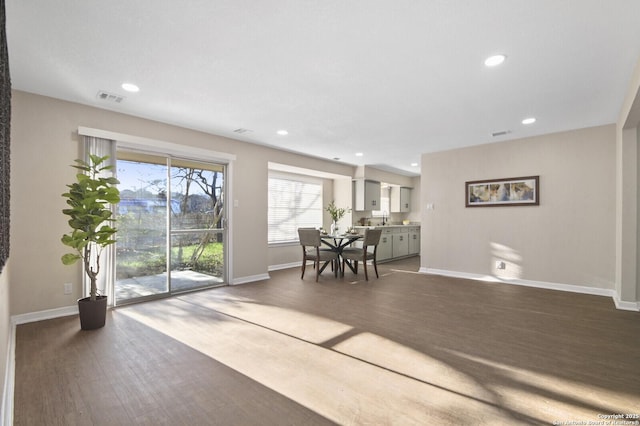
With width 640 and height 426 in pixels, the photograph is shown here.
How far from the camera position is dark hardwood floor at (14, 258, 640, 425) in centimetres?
182

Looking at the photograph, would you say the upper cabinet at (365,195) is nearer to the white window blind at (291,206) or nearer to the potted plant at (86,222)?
the white window blind at (291,206)

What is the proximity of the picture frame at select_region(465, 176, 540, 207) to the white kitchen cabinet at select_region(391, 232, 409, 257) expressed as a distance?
104 inches

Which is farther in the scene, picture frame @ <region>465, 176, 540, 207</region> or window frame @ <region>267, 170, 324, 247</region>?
window frame @ <region>267, 170, 324, 247</region>

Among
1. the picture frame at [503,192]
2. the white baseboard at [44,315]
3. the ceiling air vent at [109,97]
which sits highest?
the ceiling air vent at [109,97]

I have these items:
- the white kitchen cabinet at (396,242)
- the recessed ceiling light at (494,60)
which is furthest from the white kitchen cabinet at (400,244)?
the recessed ceiling light at (494,60)

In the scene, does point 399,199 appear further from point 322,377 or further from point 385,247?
point 322,377

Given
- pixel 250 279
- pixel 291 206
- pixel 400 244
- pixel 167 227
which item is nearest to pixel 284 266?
pixel 291 206

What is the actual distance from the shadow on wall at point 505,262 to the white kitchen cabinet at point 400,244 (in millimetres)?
2848

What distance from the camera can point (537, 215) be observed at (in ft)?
16.6

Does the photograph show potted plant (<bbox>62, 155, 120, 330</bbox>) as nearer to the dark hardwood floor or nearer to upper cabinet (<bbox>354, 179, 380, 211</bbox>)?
the dark hardwood floor

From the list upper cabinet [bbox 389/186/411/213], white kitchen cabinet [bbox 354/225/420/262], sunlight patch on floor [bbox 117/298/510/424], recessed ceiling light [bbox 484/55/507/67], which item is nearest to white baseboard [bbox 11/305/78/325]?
sunlight patch on floor [bbox 117/298/510/424]

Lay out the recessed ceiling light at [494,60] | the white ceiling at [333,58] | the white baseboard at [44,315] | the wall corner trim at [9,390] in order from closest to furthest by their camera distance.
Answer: the wall corner trim at [9,390]
the white ceiling at [333,58]
the recessed ceiling light at [494,60]
the white baseboard at [44,315]

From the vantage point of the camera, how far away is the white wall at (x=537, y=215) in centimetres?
455

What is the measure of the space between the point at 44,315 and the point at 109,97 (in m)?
2.56
